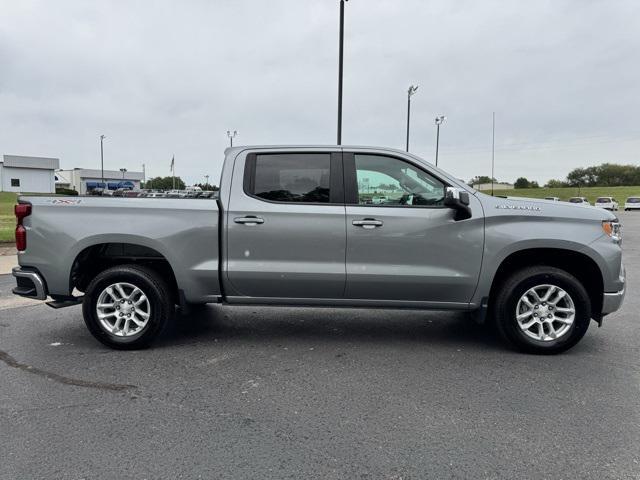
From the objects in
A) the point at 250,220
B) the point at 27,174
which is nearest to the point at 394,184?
the point at 250,220

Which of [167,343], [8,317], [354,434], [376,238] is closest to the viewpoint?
[354,434]

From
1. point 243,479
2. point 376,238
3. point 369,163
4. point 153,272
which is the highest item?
point 369,163

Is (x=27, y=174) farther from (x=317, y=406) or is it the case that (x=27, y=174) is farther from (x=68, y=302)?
(x=317, y=406)

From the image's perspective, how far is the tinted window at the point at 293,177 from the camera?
4.76 m

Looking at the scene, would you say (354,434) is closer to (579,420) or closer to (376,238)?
(579,420)

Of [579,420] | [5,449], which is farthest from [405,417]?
[5,449]

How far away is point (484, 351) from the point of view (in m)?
4.82

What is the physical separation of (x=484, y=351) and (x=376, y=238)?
5.01ft

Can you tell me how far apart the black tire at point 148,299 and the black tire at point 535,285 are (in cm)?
315

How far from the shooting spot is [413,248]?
15.1 ft

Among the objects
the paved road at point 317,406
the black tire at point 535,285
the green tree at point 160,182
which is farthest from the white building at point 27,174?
the black tire at point 535,285

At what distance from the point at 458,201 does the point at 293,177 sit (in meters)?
1.55

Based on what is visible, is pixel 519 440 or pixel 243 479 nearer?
pixel 243 479

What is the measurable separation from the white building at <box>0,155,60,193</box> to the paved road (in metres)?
87.4
